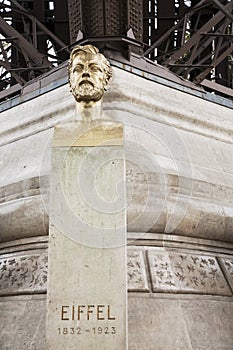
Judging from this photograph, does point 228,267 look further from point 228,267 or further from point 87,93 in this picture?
point 87,93

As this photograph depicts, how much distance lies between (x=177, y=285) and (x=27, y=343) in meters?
1.06

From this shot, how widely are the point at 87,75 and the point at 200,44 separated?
8.34 m

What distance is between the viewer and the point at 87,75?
3809mm

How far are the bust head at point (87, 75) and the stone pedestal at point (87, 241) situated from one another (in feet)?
1.14

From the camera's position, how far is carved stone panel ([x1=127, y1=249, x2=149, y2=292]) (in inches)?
149

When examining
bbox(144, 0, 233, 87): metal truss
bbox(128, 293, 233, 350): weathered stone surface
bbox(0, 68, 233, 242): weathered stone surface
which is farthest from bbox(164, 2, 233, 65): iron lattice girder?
bbox(128, 293, 233, 350): weathered stone surface

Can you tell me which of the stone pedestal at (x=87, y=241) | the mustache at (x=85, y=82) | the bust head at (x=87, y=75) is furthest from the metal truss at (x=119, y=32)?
the stone pedestal at (x=87, y=241)

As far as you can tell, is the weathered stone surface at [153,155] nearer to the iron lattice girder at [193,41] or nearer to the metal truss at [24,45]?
the metal truss at [24,45]

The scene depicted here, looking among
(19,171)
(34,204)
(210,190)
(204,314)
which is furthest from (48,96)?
(204,314)

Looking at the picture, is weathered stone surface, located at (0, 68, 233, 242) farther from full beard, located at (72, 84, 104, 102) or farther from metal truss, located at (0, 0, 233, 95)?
metal truss, located at (0, 0, 233, 95)

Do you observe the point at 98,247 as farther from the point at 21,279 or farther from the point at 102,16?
the point at 102,16

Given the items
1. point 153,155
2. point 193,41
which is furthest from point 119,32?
point 193,41

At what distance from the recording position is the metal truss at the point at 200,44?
31.8 ft

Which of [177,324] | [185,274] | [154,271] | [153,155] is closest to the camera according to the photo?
[177,324]
